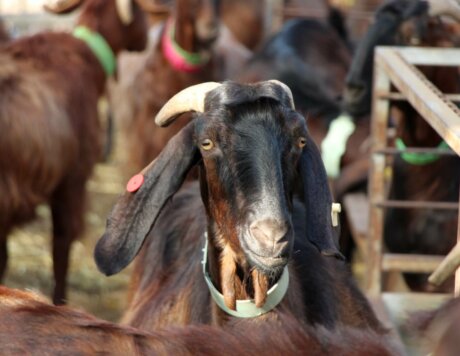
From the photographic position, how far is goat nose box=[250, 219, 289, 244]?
120 inches

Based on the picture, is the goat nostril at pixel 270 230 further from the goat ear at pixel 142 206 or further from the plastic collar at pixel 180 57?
the plastic collar at pixel 180 57

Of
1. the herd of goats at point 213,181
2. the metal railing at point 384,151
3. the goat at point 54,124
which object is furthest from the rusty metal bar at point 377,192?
the goat at point 54,124

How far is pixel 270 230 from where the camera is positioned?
120 inches

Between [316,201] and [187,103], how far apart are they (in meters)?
0.58

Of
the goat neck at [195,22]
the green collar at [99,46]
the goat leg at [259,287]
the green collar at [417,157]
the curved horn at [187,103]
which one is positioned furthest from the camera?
the goat neck at [195,22]

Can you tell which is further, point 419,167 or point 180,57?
point 180,57

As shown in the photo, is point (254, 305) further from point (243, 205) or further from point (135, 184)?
point (135, 184)

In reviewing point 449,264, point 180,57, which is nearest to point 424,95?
point 449,264

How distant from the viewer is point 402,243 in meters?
5.51

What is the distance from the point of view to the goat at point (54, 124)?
601cm

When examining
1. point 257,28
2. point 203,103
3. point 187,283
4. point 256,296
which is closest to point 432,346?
point 256,296

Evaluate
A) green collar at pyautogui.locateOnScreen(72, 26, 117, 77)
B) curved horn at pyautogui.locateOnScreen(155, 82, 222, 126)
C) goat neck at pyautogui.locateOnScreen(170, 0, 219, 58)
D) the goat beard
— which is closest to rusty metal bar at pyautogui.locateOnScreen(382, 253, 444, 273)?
the goat beard

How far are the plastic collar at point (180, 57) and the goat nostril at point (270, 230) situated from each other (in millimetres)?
5105

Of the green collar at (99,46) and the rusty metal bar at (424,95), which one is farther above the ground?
the rusty metal bar at (424,95)
